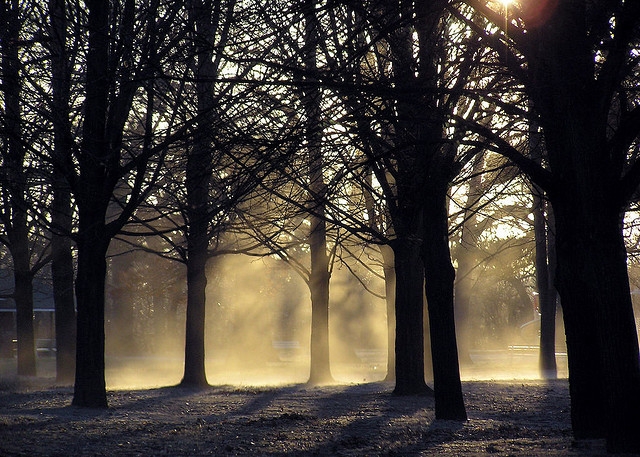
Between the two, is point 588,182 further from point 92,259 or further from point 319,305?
point 319,305

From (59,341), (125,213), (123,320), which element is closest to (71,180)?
(125,213)

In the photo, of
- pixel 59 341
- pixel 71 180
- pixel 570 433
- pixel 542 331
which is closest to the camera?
pixel 570 433

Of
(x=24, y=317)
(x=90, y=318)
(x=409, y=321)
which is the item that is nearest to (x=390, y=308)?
(x=409, y=321)

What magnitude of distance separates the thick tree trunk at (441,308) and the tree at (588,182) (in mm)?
2962

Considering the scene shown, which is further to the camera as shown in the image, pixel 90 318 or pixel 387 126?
pixel 90 318

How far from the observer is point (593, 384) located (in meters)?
7.99

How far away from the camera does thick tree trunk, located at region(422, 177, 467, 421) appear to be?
1092 centimetres

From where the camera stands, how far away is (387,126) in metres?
11.8

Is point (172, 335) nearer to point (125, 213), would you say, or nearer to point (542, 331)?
point (542, 331)

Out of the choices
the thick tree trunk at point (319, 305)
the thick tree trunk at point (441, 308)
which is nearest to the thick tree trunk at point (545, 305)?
the thick tree trunk at point (319, 305)

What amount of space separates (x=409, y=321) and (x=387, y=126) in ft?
13.8

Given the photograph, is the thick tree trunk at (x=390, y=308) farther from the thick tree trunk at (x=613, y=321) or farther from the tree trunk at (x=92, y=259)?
the thick tree trunk at (x=613, y=321)

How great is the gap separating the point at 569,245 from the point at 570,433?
8.63 ft

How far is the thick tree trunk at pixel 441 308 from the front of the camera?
1092cm
